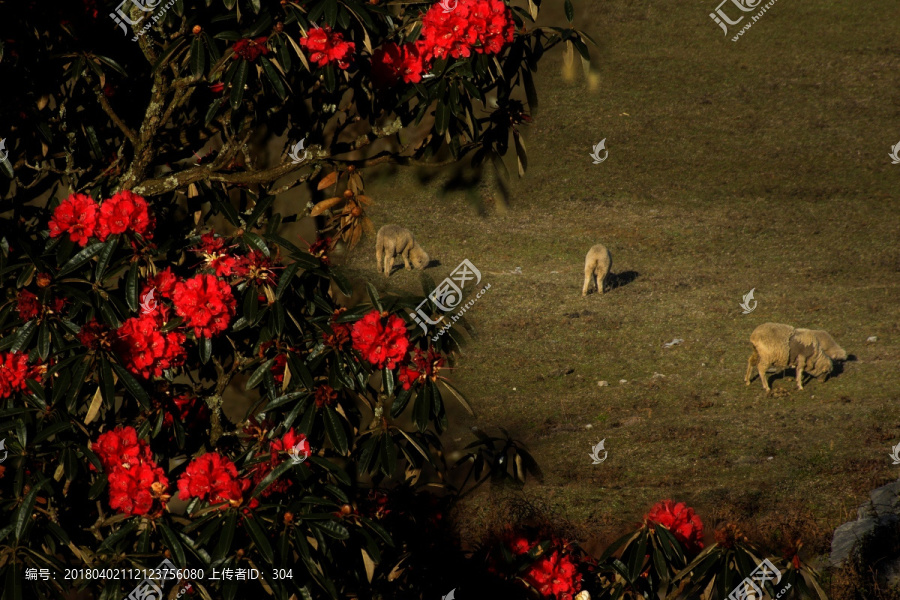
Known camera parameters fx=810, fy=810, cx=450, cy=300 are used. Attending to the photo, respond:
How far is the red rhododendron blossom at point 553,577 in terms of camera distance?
2.87m

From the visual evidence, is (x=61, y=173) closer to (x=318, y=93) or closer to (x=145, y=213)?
(x=145, y=213)

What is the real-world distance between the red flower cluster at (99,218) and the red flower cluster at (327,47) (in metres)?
0.70

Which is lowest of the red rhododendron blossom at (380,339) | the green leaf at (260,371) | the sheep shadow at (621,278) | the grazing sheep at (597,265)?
the sheep shadow at (621,278)

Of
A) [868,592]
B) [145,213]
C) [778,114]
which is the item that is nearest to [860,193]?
[778,114]

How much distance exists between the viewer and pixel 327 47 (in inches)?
98.0

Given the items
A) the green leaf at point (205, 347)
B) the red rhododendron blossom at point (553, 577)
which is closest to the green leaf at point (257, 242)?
the green leaf at point (205, 347)

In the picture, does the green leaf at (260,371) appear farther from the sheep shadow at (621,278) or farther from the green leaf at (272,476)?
the sheep shadow at (621,278)

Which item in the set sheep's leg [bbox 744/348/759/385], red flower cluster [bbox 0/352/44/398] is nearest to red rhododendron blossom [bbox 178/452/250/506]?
red flower cluster [bbox 0/352/44/398]

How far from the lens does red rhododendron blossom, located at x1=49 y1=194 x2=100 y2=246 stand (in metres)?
2.47

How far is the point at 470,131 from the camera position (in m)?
2.67

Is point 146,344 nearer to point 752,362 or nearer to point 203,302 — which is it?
point 203,302

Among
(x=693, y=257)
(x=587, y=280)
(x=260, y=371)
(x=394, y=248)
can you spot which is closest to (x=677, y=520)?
(x=260, y=371)

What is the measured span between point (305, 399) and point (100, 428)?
2.87 ft

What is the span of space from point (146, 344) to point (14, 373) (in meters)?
0.44
